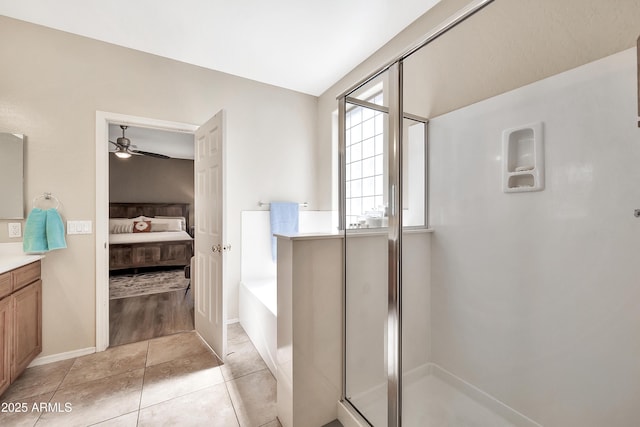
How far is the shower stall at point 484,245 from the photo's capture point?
1.19m

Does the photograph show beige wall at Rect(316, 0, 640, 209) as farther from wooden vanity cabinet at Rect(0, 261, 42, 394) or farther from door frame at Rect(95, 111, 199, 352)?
wooden vanity cabinet at Rect(0, 261, 42, 394)

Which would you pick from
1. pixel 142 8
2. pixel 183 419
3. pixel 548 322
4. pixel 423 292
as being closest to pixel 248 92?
pixel 142 8

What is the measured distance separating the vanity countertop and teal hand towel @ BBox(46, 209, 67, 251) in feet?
0.41

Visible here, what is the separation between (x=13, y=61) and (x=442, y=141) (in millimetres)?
3350

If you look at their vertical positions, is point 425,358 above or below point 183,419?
above

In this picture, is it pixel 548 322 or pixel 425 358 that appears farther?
pixel 425 358

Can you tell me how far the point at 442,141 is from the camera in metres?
1.77

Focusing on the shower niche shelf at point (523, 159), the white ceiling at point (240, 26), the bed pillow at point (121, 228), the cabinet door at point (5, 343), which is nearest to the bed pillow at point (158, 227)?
the bed pillow at point (121, 228)

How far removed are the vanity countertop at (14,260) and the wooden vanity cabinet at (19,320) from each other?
0.12 feet

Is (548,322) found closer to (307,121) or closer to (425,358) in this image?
(425,358)

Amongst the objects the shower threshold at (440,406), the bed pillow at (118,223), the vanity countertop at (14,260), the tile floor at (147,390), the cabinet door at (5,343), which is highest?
the bed pillow at (118,223)

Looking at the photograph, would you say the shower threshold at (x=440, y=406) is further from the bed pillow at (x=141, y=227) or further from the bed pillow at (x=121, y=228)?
the bed pillow at (x=121, y=228)

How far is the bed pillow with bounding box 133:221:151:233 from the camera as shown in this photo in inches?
234

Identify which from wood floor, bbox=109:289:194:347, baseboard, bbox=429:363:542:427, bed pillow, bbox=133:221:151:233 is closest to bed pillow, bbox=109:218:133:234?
bed pillow, bbox=133:221:151:233
